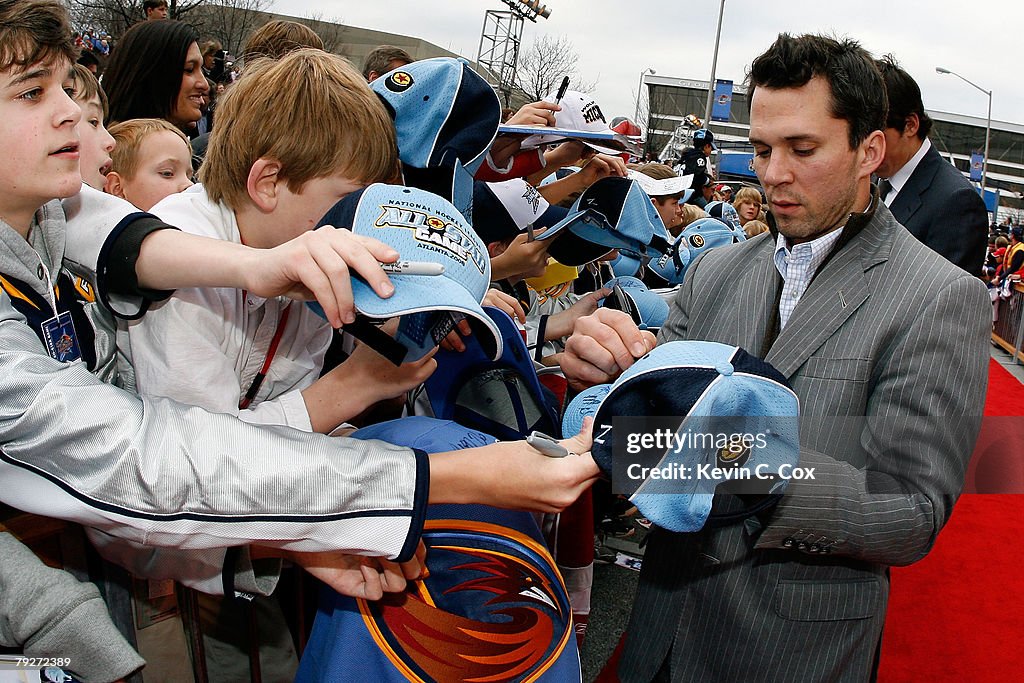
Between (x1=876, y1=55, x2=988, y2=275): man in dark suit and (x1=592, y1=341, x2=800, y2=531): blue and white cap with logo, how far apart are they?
269 centimetres

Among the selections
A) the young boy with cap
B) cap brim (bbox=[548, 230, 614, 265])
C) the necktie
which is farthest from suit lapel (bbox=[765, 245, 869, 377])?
the necktie

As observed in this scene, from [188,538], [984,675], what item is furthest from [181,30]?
[984,675]

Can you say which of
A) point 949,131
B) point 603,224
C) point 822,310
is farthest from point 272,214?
point 949,131

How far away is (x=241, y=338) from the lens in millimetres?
1339

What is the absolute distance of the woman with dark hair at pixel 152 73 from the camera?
11.3 ft

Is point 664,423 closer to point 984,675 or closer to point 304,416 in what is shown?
point 304,416

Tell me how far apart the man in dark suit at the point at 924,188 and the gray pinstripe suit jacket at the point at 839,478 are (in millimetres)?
1953

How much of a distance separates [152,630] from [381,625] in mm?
441

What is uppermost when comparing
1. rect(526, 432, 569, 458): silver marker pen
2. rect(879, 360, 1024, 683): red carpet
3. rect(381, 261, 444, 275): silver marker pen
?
rect(381, 261, 444, 275): silver marker pen

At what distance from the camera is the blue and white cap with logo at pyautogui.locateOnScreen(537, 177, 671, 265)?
2.47 metres

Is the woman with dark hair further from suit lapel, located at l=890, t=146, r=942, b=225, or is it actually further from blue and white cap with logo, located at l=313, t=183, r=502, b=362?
suit lapel, located at l=890, t=146, r=942, b=225

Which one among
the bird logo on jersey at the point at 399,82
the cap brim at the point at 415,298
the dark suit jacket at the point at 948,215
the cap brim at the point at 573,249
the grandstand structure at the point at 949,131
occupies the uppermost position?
the grandstand structure at the point at 949,131

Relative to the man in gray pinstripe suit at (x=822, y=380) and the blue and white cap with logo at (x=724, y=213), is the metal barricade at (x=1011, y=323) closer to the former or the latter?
the blue and white cap with logo at (x=724, y=213)

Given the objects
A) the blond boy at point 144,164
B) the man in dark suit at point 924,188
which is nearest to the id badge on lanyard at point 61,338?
the blond boy at point 144,164
